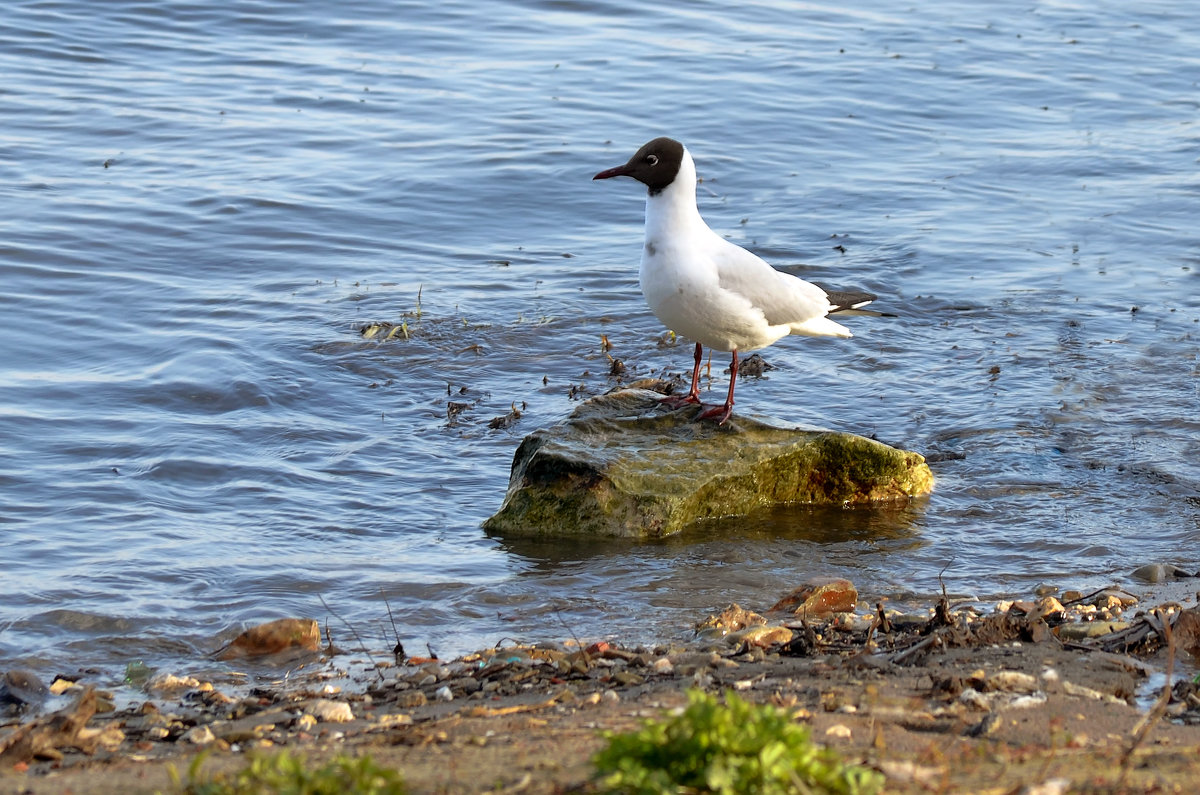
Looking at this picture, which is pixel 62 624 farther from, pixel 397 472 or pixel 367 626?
pixel 397 472

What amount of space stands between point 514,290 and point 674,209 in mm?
4291

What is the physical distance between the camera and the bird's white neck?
7148 millimetres

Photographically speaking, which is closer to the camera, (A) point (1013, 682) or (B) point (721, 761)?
(B) point (721, 761)

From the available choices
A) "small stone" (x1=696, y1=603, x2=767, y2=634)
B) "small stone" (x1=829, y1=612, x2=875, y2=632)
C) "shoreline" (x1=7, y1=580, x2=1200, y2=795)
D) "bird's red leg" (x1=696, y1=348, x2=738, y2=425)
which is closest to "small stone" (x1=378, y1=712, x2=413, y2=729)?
"shoreline" (x1=7, y1=580, x2=1200, y2=795)

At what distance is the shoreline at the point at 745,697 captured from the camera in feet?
11.1

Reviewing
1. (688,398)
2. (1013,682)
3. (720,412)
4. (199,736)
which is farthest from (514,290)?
(1013,682)

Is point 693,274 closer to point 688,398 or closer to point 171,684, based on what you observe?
point 688,398

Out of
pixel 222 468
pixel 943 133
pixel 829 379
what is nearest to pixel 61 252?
pixel 222 468

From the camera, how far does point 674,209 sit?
7156 millimetres

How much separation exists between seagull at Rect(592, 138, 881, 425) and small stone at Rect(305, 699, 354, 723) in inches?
126

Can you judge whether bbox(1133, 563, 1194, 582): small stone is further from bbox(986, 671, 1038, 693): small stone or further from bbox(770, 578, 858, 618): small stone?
bbox(986, 671, 1038, 693): small stone

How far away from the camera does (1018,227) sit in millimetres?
13148

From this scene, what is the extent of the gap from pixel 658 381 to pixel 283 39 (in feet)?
38.6

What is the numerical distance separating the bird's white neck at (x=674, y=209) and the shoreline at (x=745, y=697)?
2322mm
